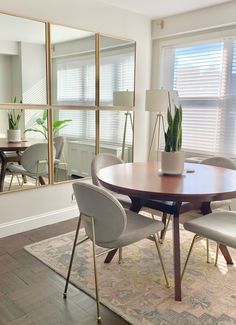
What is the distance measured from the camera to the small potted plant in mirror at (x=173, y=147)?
7.33ft

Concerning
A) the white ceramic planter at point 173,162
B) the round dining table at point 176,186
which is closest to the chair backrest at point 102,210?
the round dining table at point 176,186

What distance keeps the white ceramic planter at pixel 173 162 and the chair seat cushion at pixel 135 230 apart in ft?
1.45

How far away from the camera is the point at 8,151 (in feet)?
9.82

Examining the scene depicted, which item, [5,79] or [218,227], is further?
[5,79]

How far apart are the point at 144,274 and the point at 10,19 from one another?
2.46 m

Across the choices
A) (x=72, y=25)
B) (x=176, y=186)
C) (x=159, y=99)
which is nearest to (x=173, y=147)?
(x=176, y=186)

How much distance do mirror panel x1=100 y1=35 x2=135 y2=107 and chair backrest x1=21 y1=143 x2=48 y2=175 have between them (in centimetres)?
92

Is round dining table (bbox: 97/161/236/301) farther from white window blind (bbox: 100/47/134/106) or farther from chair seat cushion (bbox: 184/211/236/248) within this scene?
white window blind (bbox: 100/47/134/106)

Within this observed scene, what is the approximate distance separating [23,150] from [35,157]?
0.48 ft

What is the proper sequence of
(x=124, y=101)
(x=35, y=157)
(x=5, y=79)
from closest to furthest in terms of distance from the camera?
(x=5, y=79)
(x=35, y=157)
(x=124, y=101)

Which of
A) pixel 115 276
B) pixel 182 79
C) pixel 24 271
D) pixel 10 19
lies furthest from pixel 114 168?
pixel 182 79

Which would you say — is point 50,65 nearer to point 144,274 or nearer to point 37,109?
point 37,109

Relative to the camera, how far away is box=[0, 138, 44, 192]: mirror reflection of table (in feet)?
9.64

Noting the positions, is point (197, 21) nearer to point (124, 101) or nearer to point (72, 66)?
point (124, 101)
